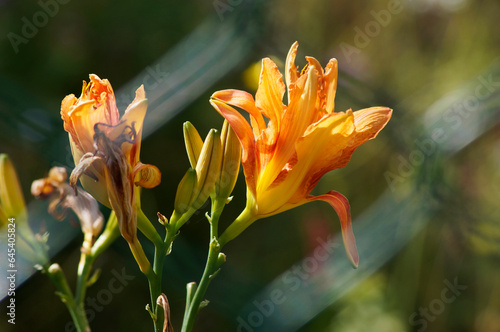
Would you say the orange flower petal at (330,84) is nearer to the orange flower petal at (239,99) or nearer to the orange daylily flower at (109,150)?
the orange flower petal at (239,99)

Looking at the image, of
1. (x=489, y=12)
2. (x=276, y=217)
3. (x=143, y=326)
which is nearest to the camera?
(x=143, y=326)

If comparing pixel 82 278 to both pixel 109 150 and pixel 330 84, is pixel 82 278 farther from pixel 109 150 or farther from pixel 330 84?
pixel 330 84

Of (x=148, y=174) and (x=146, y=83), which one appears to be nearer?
(x=148, y=174)

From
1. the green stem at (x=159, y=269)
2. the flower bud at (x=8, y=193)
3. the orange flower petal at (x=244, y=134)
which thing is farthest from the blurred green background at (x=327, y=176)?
the orange flower petal at (x=244, y=134)

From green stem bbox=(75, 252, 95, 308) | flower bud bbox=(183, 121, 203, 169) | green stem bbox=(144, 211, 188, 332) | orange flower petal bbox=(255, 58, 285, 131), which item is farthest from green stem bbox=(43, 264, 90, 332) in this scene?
orange flower petal bbox=(255, 58, 285, 131)

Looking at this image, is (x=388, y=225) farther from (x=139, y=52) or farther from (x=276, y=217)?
(x=139, y=52)

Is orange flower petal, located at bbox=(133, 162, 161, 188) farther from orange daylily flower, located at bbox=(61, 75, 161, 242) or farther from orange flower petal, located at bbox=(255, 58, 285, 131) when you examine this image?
orange flower petal, located at bbox=(255, 58, 285, 131)

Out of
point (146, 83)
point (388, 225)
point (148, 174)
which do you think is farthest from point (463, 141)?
point (148, 174)
